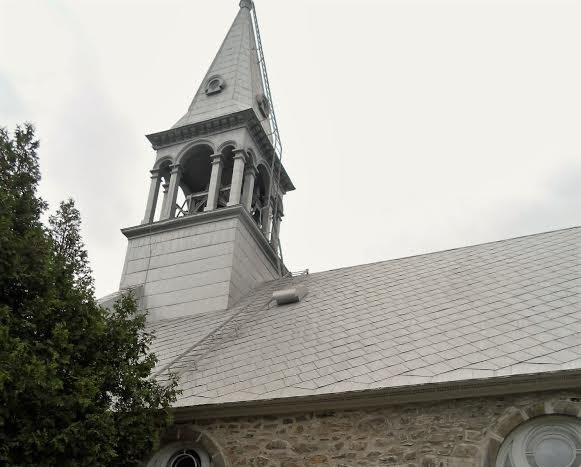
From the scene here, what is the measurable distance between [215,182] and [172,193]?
1194mm

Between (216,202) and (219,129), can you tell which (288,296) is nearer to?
(216,202)

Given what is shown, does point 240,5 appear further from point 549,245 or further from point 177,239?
point 549,245

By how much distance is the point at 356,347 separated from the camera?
8359mm

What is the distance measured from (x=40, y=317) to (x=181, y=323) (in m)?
5.59

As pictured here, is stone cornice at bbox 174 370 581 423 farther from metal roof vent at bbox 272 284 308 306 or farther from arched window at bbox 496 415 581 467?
metal roof vent at bbox 272 284 308 306

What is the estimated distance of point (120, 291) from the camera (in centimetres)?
1338

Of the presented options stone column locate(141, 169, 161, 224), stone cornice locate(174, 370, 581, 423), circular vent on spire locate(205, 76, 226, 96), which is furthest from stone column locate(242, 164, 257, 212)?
stone cornice locate(174, 370, 581, 423)

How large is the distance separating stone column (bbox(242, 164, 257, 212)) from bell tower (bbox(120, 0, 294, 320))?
0.02 meters

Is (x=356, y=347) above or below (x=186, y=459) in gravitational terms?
above

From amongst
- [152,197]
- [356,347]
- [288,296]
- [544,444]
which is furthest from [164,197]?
[544,444]

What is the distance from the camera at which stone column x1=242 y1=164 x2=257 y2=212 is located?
1426cm

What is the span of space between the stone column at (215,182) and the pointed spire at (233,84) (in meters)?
1.18

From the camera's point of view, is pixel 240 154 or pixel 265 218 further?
pixel 265 218

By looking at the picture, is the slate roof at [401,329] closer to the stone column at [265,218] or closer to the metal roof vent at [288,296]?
the metal roof vent at [288,296]
